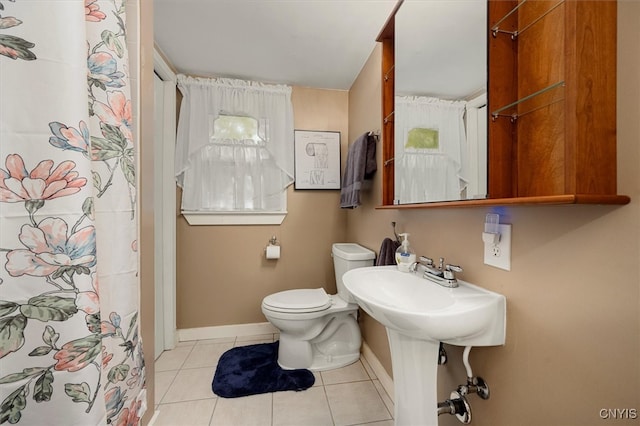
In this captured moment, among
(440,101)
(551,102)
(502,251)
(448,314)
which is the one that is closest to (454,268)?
(502,251)

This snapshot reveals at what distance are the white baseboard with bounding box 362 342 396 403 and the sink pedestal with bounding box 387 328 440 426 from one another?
25.4 inches

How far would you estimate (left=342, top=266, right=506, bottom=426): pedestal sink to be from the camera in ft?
2.24

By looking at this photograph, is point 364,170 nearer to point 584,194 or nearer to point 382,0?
point 382,0

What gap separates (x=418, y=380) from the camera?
0.85m

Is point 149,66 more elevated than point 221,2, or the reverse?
point 221,2

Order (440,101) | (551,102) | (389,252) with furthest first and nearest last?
(389,252) → (440,101) → (551,102)

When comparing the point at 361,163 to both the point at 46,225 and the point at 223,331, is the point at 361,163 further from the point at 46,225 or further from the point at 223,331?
the point at 223,331

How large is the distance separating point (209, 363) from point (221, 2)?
7.75ft

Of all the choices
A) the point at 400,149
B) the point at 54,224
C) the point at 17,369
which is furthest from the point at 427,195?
the point at 17,369

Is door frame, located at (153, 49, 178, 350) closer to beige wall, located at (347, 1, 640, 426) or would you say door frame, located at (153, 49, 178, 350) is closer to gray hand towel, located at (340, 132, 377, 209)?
gray hand towel, located at (340, 132, 377, 209)

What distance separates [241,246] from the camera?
215 centimetres

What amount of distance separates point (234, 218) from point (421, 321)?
1.82m

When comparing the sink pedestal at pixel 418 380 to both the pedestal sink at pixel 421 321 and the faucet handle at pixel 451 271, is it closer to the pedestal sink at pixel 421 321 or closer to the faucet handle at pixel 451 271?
the pedestal sink at pixel 421 321

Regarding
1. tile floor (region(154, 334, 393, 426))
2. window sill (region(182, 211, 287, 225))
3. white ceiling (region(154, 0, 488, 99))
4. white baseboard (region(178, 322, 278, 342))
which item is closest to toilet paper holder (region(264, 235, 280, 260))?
window sill (region(182, 211, 287, 225))
